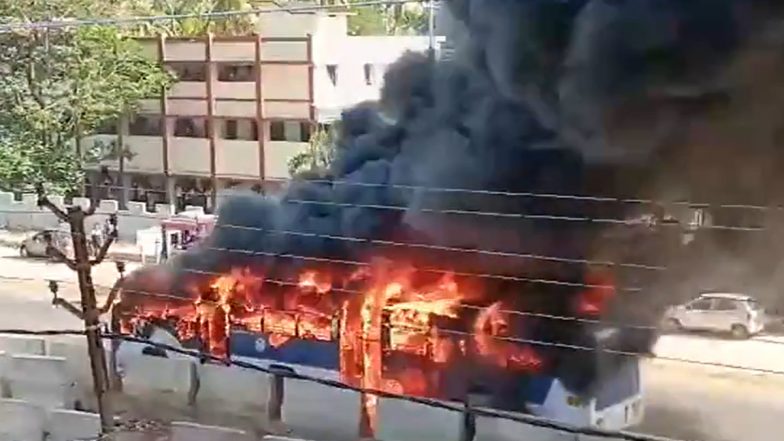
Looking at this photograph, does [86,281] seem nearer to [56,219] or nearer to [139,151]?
[56,219]

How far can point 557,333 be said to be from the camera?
2004 mm

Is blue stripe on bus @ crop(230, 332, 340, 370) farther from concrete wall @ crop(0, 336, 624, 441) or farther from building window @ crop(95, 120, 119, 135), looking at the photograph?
building window @ crop(95, 120, 119, 135)

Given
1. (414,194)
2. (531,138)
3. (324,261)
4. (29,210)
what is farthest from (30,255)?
(531,138)

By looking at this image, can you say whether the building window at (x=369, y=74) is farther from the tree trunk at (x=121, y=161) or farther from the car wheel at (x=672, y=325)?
the car wheel at (x=672, y=325)

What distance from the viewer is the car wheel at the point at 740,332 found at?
78.8 inches

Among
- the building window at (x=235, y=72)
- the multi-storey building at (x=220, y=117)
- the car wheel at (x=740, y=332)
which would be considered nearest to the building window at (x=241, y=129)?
the multi-storey building at (x=220, y=117)

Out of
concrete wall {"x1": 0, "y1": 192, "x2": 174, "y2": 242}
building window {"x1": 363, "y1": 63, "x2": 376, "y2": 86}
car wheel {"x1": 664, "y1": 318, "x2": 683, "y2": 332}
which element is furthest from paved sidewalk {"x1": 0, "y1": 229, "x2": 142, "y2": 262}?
car wheel {"x1": 664, "y1": 318, "x2": 683, "y2": 332}

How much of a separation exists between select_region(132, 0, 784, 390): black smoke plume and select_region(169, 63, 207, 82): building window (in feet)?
1.34

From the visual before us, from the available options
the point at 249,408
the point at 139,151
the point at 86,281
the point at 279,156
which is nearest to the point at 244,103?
the point at 279,156

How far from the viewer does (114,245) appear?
2.51m

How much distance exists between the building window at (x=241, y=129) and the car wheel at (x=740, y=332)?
3.79 feet

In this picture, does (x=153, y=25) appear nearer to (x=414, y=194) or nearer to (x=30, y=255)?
(x=30, y=255)

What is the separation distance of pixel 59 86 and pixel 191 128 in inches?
13.4

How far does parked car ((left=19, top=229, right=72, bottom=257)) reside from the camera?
2402 mm
